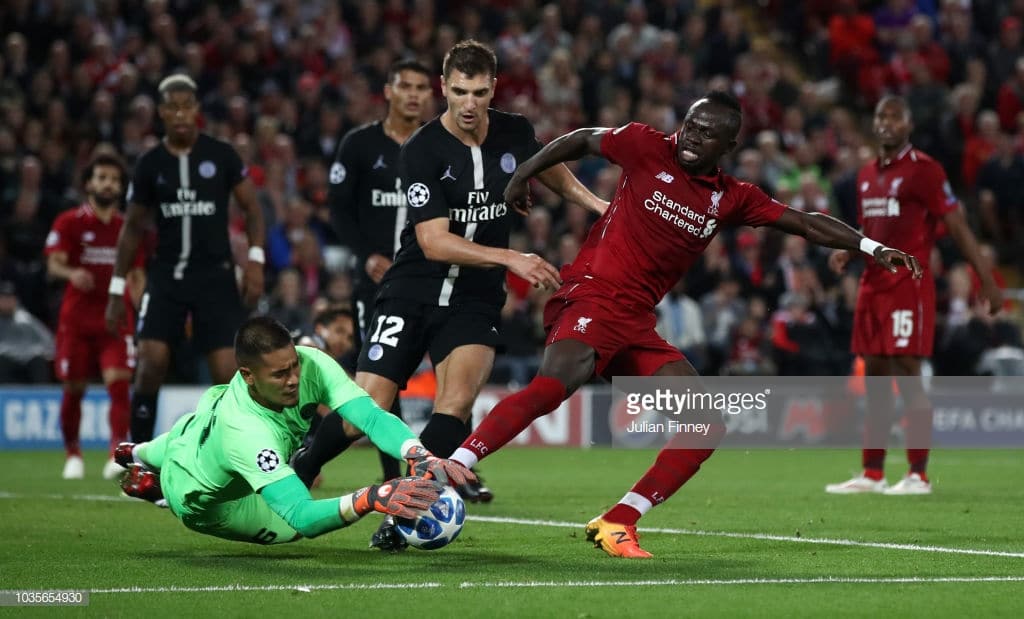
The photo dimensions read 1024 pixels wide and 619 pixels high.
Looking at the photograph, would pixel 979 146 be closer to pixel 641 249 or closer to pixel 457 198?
pixel 457 198

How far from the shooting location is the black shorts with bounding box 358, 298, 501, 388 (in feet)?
28.2

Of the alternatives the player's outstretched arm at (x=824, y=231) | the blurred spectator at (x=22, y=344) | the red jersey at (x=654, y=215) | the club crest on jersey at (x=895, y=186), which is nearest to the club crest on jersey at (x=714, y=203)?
the red jersey at (x=654, y=215)

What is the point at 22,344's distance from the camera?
17.3m

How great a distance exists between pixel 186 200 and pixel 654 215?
496 cm

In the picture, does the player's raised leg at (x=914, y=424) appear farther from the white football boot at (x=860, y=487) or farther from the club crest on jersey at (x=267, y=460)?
the club crest on jersey at (x=267, y=460)

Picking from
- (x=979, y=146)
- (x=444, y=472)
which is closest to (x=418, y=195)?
(x=444, y=472)

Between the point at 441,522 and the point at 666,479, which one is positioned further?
the point at 666,479

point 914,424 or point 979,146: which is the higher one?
point 979,146

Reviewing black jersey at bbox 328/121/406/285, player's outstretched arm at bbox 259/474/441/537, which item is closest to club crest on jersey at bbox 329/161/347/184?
black jersey at bbox 328/121/406/285

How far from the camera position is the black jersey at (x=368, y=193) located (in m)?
10.5

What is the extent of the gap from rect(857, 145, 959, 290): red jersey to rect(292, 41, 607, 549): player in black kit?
4.01 metres

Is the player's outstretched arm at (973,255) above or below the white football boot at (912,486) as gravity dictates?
above

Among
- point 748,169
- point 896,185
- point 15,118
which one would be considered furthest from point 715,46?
point 896,185

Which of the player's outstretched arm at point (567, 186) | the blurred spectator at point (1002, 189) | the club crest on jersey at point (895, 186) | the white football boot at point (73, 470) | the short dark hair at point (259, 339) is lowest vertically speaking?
the white football boot at point (73, 470)
